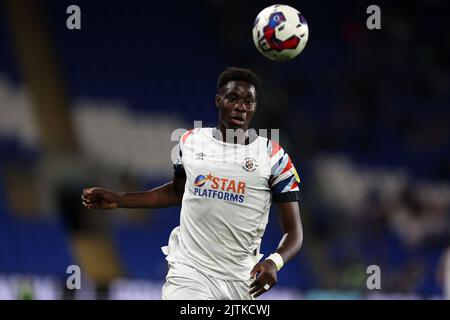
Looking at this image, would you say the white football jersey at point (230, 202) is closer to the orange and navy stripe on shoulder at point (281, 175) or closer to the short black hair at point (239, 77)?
the orange and navy stripe on shoulder at point (281, 175)

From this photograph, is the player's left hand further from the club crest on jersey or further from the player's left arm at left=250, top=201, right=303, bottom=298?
the club crest on jersey

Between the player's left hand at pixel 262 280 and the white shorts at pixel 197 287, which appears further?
the white shorts at pixel 197 287

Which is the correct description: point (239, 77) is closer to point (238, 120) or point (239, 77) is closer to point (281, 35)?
point (238, 120)

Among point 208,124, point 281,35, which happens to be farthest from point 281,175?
point 208,124

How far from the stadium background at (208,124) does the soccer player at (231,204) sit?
693 cm

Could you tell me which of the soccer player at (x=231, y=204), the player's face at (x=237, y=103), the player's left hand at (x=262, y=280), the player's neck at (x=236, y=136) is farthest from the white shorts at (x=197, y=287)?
the player's face at (x=237, y=103)

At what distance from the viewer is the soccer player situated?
5.48 meters

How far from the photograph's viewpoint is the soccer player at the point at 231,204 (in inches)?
216

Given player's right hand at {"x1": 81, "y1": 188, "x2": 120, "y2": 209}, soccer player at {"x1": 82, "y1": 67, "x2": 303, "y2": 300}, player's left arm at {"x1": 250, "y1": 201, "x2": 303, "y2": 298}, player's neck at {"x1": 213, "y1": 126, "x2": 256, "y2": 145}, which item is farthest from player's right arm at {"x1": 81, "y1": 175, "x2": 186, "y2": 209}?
player's left arm at {"x1": 250, "y1": 201, "x2": 303, "y2": 298}

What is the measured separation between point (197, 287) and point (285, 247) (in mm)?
A: 573

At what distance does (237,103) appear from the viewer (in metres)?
5.49

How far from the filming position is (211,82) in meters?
16.6

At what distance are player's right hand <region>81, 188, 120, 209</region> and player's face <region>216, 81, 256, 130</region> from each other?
879 mm

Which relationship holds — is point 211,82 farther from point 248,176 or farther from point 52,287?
point 248,176
